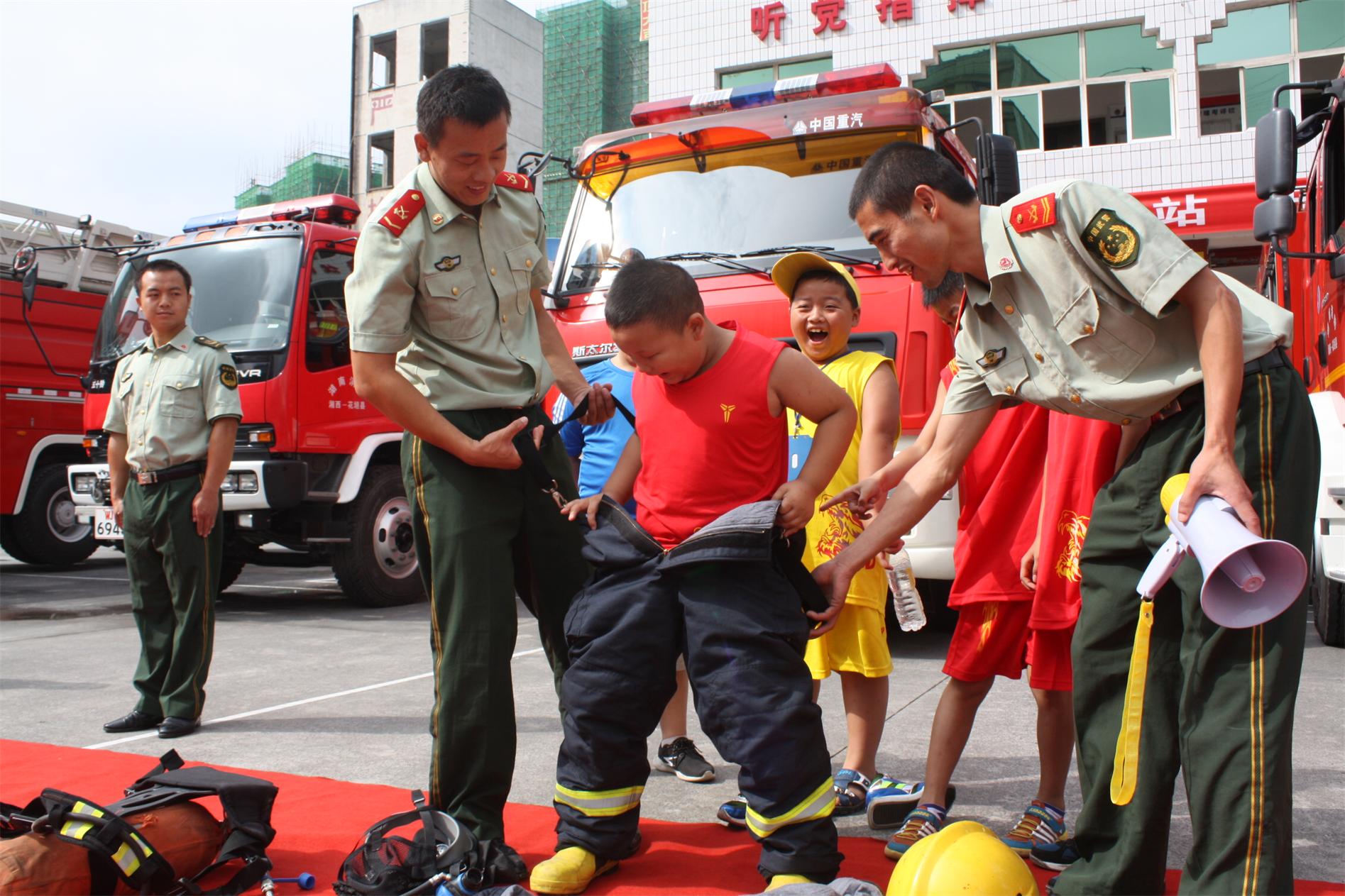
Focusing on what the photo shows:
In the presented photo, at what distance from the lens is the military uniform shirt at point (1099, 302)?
210cm

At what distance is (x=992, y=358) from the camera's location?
7.95 feet

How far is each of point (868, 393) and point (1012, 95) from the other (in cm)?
1432

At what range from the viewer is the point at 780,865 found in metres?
2.34

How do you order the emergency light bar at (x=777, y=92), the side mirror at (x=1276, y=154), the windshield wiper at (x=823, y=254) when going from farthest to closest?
the emergency light bar at (x=777, y=92) → the windshield wiper at (x=823, y=254) → the side mirror at (x=1276, y=154)

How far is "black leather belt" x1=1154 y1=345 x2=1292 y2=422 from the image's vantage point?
212 cm

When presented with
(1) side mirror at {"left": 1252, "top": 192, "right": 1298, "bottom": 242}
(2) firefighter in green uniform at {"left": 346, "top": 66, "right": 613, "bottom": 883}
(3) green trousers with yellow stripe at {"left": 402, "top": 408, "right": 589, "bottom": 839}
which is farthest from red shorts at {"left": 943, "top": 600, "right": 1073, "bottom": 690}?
(1) side mirror at {"left": 1252, "top": 192, "right": 1298, "bottom": 242}

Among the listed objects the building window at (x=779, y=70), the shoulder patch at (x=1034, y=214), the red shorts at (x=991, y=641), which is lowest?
the red shorts at (x=991, y=641)

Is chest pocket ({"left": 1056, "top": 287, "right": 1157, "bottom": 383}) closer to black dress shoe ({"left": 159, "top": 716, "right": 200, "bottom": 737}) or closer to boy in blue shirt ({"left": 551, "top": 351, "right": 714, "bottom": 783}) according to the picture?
boy in blue shirt ({"left": 551, "top": 351, "right": 714, "bottom": 783})

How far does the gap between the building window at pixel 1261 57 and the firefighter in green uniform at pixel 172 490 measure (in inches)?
567

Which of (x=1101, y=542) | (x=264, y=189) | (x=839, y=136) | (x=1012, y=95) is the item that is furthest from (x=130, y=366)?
(x=264, y=189)

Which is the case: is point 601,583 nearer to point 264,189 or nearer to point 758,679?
point 758,679

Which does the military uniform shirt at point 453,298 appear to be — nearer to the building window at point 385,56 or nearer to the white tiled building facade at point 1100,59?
the white tiled building facade at point 1100,59

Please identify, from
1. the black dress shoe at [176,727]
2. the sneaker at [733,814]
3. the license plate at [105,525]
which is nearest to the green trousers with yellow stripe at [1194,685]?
the sneaker at [733,814]

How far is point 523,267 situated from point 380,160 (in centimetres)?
3296
